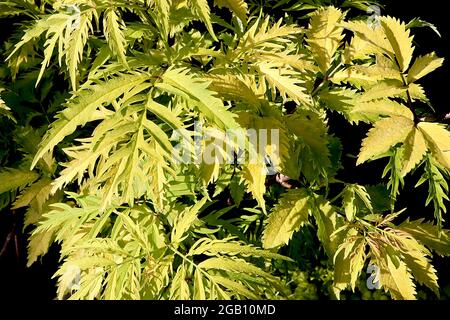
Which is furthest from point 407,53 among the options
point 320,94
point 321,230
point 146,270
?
point 146,270

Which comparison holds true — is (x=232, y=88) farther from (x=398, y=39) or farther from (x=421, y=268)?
(x=421, y=268)

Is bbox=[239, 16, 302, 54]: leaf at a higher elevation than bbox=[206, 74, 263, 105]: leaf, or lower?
higher

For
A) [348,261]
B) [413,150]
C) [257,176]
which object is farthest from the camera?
[348,261]

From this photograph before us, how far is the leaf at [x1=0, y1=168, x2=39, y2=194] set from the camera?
1357 millimetres

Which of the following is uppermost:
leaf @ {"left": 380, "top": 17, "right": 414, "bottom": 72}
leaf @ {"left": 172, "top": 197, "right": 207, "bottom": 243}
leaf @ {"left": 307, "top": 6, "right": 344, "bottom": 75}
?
leaf @ {"left": 380, "top": 17, "right": 414, "bottom": 72}

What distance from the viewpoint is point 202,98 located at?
0.84 metres

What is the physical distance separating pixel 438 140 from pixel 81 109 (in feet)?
1.96

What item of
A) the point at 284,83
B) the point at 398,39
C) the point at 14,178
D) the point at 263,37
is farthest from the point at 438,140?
the point at 14,178

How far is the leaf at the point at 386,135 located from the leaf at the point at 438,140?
3cm

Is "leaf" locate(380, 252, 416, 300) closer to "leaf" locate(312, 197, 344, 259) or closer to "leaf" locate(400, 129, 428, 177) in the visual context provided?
"leaf" locate(312, 197, 344, 259)

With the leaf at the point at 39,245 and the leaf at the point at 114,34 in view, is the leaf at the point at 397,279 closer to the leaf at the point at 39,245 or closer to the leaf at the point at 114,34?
the leaf at the point at 114,34

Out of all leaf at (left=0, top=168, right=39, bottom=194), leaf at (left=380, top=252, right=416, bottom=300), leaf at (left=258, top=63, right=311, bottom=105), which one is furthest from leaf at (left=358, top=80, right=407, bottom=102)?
leaf at (left=0, top=168, right=39, bottom=194)

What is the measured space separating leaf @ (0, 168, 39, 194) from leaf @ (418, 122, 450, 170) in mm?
1021

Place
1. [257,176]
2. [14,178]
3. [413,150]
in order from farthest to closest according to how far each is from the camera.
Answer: [14,178] → [257,176] → [413,150]
